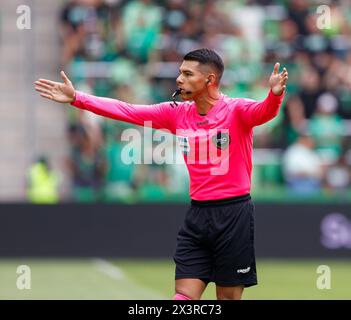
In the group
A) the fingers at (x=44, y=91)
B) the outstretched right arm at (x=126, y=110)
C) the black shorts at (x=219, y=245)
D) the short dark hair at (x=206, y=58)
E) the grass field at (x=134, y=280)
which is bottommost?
the grass field at (x=134, y=280)

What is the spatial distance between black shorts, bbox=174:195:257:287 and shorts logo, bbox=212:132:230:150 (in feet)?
1.44

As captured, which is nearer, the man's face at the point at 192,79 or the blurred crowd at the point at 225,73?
the man's face at the point at 192,79

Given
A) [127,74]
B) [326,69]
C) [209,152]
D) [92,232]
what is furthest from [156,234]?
[209,152]

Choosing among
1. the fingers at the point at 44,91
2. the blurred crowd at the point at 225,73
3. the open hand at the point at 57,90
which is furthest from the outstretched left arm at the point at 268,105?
the blurred crowd at the point at 225,73

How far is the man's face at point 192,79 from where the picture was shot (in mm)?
9430

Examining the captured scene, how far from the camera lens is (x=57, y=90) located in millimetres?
9594

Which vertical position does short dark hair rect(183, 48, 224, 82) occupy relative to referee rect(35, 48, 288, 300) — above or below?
above

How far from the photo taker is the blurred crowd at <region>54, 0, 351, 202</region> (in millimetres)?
18531

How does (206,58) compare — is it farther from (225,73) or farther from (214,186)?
(225,73)

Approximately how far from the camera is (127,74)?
19.6 m

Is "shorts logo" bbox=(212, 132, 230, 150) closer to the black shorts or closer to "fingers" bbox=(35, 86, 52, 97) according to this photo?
the black shorts

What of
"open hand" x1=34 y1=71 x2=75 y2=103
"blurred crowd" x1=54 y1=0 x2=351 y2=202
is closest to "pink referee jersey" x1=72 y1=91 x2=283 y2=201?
"open hand" x1=34 y1=71 x2=75 y2=103

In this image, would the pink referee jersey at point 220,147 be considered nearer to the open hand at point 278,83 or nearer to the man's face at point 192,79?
the man's face at point 192,79

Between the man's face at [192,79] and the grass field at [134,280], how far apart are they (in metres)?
4.81
